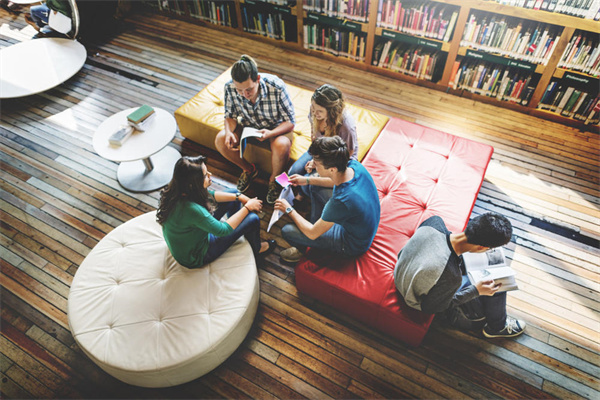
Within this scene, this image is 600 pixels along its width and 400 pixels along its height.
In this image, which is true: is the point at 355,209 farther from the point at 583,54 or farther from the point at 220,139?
the point at 583,54

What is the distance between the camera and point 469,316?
7.80 feet

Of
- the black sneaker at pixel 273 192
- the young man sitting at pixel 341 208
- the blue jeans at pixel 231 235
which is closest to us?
the young man sitting at pixel 341 208

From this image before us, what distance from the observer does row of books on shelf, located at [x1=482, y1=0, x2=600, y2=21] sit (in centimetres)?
319

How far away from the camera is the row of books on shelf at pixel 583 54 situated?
340 centimetres

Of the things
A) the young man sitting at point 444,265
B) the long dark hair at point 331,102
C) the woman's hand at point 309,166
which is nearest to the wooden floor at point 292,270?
the young man sitting at point 444,265

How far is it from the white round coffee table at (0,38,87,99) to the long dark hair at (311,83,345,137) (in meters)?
3.18

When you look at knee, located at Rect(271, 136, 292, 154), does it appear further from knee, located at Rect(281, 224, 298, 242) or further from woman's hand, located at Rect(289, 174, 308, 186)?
knee, located at Rect(281, 224, 298, 242)

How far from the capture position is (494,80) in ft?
13.0

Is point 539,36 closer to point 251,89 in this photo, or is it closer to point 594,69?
point 594,69

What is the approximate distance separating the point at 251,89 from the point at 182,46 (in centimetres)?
297

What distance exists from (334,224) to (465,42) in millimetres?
2803

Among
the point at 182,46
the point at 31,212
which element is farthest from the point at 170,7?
the point at 31,212

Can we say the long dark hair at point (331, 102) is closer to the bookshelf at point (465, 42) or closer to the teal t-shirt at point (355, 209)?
the teal t-shirt at point (355, 209)

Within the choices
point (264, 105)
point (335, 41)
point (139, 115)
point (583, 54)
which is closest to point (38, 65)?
point (139, 115)
